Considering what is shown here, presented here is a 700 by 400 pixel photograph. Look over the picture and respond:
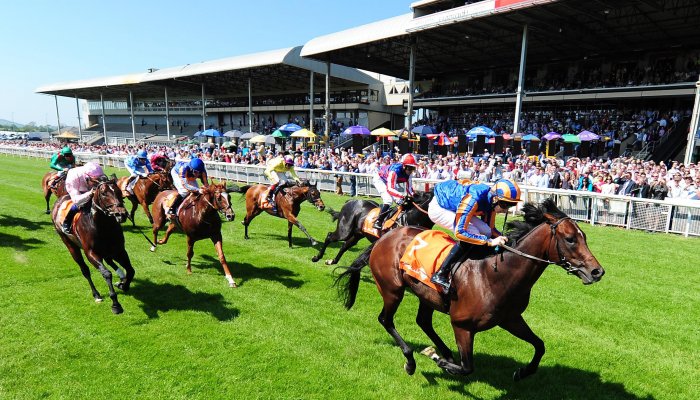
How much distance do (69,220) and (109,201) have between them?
1187 mm

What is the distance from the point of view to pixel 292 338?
498 centimetres

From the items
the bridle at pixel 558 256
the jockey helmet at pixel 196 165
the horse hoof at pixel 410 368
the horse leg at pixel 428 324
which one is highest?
the jockey helmet at pixel 196 165

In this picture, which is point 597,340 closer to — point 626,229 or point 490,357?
point 490,357

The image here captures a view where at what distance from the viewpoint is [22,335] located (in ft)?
15.9

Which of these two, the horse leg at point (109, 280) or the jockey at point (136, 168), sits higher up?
the jockey at point (136, 168)

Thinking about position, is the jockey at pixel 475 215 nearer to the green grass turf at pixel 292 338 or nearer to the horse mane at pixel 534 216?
the horse mane at pixel 534 216

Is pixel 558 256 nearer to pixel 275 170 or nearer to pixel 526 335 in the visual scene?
pixel 526 335

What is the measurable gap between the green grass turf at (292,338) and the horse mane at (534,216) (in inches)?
61.0

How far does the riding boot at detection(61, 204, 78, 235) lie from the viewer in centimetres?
617

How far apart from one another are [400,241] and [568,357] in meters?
2.33

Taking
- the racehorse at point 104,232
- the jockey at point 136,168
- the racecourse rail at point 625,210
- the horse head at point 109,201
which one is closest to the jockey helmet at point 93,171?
the racehorse at point 104,232

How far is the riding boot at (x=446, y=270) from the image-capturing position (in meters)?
3.92

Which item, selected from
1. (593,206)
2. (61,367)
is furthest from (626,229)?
(61,367)

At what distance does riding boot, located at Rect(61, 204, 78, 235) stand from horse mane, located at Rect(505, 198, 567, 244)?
20.2 feet
